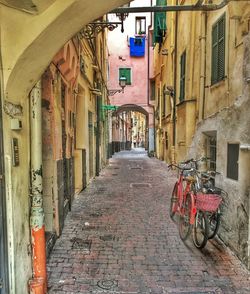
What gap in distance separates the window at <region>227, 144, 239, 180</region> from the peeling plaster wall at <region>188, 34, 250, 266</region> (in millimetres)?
80

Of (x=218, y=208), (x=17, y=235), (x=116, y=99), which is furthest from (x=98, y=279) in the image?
(x=116, y=99)

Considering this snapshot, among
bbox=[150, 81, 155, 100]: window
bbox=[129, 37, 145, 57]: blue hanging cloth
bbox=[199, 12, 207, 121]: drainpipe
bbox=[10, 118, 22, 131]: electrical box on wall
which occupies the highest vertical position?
bbox=[129, 37, 145, 57]: blue hanging cloth

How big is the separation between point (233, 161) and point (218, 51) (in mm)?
2895

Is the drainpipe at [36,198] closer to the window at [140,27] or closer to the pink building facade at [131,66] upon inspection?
the pink building facade at [131,66]

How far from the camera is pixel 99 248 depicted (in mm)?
4246

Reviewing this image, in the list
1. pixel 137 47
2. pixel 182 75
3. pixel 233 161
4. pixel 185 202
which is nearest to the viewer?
pixel 233 161

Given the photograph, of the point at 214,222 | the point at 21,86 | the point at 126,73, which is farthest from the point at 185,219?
the point at 126,73

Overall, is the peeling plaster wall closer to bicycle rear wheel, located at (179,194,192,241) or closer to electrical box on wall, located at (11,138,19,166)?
bicycle rear wheel, located at (179,194,192,241)

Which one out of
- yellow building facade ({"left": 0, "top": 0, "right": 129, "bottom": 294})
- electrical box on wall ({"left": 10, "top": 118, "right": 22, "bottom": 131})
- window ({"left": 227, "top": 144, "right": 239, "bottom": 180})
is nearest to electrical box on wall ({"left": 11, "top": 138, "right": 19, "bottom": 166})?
yellow building facade ({"left": 0, "top": 0, "right": 129, "bottom": 294})

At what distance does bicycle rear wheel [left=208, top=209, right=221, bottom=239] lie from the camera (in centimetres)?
419

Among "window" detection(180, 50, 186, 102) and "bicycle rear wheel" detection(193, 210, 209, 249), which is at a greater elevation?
"window" detection(180, 50, 186, 102)

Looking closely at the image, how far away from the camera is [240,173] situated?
3924 mm

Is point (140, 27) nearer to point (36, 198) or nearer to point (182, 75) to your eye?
point (182, 75)

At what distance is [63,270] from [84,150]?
538 centimetres
